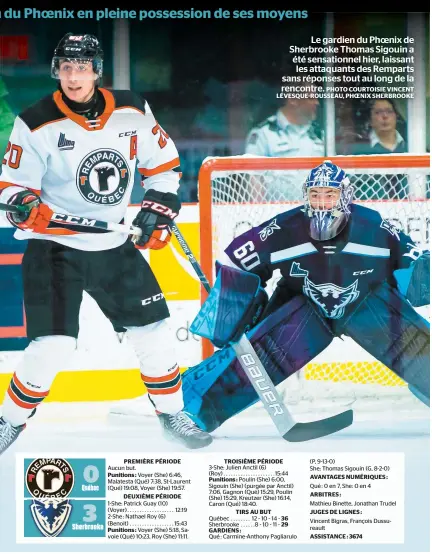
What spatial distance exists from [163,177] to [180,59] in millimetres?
387

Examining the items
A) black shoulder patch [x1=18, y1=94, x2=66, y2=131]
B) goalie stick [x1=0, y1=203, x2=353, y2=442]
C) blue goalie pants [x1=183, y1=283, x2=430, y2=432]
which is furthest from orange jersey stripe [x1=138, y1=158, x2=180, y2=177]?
blue goalie pants [x1=183, y1=283, x2=430, y2=432]

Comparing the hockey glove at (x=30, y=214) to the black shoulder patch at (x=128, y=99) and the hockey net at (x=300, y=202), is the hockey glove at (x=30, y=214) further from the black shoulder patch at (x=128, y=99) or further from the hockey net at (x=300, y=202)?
the hockey net at (x=300, y=202)

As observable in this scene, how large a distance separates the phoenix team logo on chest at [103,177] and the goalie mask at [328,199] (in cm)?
62

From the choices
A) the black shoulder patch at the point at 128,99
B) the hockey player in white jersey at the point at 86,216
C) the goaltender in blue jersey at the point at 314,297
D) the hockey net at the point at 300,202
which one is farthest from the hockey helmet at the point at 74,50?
the goaltender in blue jersey at the point at 314,297

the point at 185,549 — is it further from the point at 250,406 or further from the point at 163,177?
the point at 163,177

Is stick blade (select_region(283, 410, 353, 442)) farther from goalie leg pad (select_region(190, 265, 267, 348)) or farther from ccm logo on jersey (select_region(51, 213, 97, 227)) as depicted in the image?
ccm logo on jersey (select_region(51, 213, 97, 227))

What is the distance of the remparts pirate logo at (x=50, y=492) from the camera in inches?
99.9

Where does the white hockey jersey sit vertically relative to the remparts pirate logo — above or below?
above

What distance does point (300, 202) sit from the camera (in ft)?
8.29

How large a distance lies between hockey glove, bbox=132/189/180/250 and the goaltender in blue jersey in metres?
0.23

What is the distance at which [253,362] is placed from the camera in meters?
2.56

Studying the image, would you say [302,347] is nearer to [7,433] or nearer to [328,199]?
[328,199]

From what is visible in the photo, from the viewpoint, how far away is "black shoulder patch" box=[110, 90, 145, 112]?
246 cm

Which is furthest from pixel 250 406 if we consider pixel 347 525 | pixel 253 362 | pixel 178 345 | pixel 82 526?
pixel 82 526
